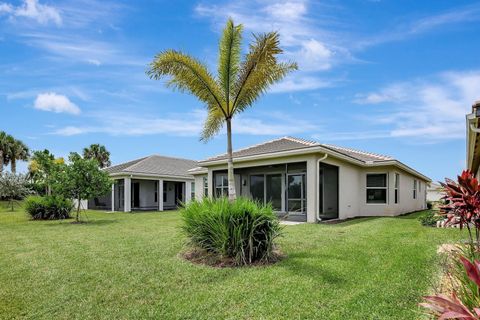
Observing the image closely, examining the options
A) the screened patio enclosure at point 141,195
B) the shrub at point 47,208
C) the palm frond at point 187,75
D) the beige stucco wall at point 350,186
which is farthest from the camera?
the screened patio enclosure at point 141,195

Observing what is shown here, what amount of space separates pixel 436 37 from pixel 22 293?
12.7 m

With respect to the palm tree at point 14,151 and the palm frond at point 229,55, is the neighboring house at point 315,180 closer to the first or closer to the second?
the palm frond at point 229,55

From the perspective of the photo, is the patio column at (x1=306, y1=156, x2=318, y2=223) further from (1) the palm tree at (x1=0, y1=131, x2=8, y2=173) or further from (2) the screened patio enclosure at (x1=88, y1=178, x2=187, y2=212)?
(1) the palm tree at (x1=0, y1=131, x2=8, y2=173)

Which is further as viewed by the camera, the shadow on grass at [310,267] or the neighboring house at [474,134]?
the neighboring house at [474,134]

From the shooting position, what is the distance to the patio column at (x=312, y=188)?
14.9 meters

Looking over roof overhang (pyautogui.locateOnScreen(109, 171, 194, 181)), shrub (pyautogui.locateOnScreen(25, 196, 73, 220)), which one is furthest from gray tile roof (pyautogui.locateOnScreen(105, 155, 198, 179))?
shrub (pyautogui.locateOnScreen(25, 196, 73, 220))

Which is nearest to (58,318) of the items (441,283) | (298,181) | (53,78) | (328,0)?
(441,283)

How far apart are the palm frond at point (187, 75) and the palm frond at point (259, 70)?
67cm

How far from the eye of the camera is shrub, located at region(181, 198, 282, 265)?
7302 mm

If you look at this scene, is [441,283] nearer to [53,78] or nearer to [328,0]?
[328,0]

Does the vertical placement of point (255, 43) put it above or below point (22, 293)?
above

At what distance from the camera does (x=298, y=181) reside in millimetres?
16719

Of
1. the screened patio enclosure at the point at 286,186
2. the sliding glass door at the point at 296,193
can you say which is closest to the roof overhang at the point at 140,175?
the screened patio enclosure at the point at 286,186

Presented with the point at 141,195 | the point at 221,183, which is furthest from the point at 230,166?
the point at 141,195
